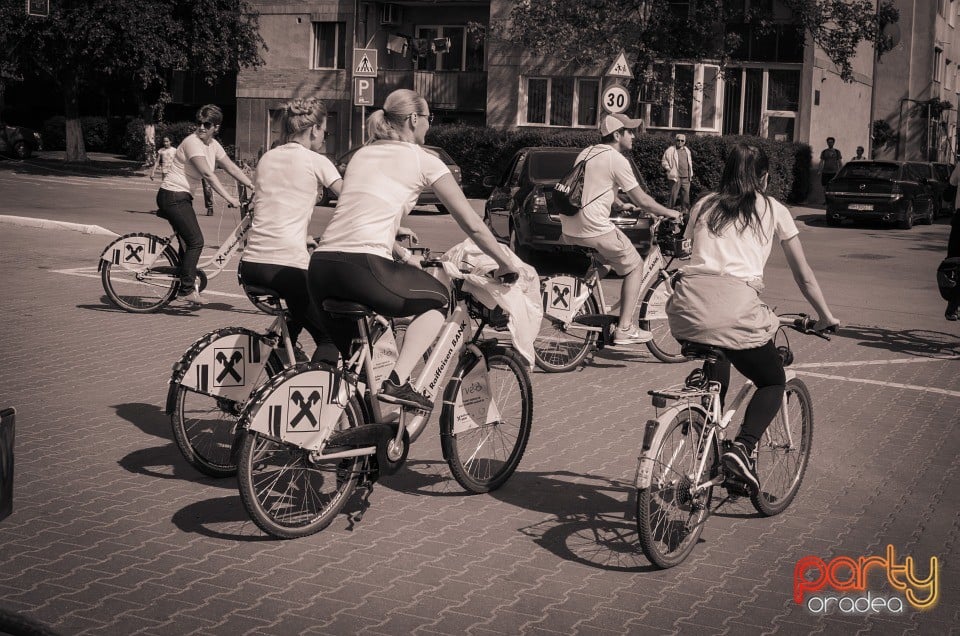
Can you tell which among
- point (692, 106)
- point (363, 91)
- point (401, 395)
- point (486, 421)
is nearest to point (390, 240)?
point (401, 395)

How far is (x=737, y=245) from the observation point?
5406 millimetres

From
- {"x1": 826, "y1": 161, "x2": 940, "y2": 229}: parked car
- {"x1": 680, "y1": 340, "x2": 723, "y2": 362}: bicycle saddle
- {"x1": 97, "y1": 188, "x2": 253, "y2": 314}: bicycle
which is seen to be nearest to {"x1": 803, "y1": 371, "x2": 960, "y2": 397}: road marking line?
{"x1": 680, "y1": 340, "x2": 723, "y2": 362}: bicycle saddle

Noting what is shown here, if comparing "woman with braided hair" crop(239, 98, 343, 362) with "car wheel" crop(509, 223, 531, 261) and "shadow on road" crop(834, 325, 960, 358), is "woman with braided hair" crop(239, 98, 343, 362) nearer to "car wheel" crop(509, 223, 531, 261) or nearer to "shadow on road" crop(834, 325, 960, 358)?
"shadow on road" crop(834, 325, 960, 358)

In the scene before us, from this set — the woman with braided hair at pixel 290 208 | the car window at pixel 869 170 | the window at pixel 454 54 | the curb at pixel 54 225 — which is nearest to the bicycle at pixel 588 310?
the woman with braided hair at pixel 290 208

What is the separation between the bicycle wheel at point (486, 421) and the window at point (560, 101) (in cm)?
3338

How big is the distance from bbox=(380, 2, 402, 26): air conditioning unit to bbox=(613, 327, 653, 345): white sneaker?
3592 cm

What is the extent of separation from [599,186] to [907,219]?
1997cm

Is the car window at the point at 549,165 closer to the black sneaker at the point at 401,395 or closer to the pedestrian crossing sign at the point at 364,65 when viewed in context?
the pedestrian crossing sign at the point at 364,65

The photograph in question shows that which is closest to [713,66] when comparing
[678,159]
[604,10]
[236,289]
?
[604,10]

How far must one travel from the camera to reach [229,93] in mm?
54688

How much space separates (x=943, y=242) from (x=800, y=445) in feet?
66.2

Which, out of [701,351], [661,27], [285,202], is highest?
[661,27]

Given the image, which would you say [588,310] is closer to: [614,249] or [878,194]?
[614,249]

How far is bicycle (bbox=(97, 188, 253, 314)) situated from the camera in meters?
11.3
